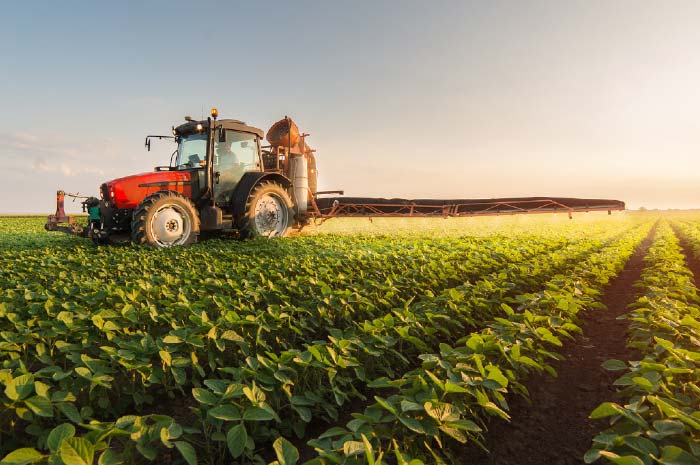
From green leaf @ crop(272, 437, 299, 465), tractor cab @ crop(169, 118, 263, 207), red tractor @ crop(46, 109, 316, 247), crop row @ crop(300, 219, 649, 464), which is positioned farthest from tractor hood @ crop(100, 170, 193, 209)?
green leaf @ crop(272, 437, 299, 465)

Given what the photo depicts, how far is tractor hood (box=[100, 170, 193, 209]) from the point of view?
827cm

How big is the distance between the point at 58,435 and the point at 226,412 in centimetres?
63

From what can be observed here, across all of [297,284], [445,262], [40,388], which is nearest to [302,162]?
[445,262]

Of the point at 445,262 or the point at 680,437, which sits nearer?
the point at 680,437

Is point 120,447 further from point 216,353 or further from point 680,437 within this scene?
point 680,437

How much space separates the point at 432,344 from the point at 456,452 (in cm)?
166

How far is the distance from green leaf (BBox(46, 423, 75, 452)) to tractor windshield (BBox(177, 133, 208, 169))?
801 centimetres

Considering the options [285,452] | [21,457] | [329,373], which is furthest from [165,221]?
[285,452]

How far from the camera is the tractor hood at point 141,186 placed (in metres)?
8.27

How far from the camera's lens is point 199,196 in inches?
355

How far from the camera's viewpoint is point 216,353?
3.28 metres

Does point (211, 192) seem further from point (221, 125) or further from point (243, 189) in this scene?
point (221, 125)

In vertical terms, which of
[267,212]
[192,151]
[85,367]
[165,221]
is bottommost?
[85,367]

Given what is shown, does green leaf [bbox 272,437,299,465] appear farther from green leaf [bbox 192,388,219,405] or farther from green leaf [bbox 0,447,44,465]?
green leaf [bbox 0,447,44,465]
